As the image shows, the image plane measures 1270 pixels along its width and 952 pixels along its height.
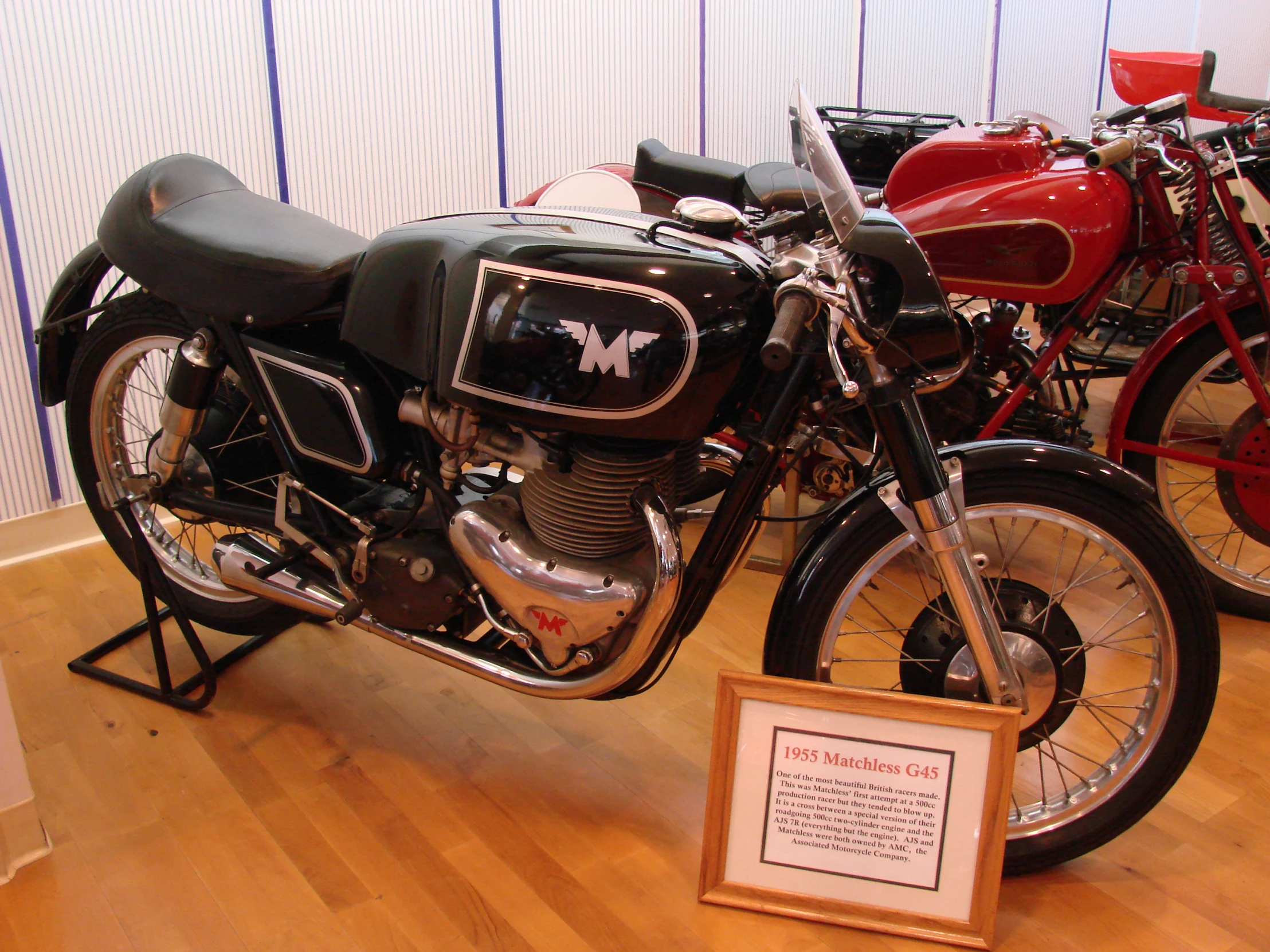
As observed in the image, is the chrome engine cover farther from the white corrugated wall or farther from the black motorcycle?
the white corrugated wall

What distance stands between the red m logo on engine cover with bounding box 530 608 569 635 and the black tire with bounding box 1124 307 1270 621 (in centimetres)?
155

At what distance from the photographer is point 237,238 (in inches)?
66.5

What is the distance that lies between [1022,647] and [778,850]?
46 cm

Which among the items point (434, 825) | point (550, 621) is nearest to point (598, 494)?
point (550, 621)

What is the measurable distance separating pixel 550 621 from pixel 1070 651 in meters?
0.79

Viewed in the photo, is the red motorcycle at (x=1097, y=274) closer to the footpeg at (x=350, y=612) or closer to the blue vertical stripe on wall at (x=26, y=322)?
the footpeg at (x=350, y=612)

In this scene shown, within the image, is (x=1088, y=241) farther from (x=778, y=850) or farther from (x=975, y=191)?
(x=778, y=850)

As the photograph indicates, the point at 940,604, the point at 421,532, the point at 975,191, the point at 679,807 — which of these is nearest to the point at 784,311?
the point at 940,604

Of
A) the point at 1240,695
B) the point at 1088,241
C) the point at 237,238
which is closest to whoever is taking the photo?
the point at 237,238

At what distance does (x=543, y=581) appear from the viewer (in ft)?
→ 4.96

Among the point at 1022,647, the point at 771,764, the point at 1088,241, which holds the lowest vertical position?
the point at 771,764

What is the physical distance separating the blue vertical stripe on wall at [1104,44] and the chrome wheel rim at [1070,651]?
3.66 metres

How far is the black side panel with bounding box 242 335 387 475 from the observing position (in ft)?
5.27

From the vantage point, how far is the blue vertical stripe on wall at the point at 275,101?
2717 mm
